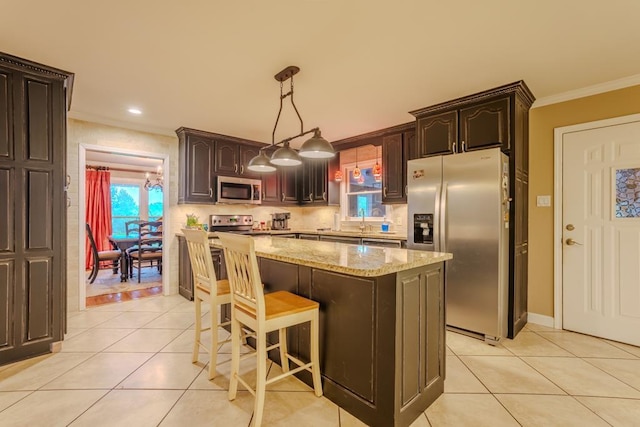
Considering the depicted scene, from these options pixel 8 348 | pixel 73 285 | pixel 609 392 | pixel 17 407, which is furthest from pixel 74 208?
pixel 609 392

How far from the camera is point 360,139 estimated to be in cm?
463

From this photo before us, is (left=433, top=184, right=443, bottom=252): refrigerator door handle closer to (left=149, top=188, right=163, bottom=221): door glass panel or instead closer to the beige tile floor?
the beige tile floor

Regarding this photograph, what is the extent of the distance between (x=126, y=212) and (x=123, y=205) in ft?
0.59

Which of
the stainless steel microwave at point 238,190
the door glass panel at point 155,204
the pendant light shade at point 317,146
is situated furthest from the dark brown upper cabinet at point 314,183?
the door glass panel at point 155,204

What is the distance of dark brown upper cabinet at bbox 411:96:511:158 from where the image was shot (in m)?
2.88

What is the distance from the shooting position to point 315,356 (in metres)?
1.85

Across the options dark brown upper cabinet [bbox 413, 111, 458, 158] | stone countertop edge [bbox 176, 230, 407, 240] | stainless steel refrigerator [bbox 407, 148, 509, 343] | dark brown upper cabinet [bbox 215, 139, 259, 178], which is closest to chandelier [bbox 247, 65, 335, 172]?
stone countertop edge [bbox 176, 230, 407, 240]

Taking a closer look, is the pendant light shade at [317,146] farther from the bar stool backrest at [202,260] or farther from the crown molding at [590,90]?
the crown molding at [590,90]

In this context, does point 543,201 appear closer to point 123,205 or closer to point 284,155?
point 284,155

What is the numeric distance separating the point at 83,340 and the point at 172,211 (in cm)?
198

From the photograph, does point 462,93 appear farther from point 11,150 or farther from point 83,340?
point 83,340

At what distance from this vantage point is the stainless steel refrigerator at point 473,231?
8.89 feet

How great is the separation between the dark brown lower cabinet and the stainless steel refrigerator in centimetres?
111

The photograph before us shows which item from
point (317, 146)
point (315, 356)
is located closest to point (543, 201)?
point (317, 146)
